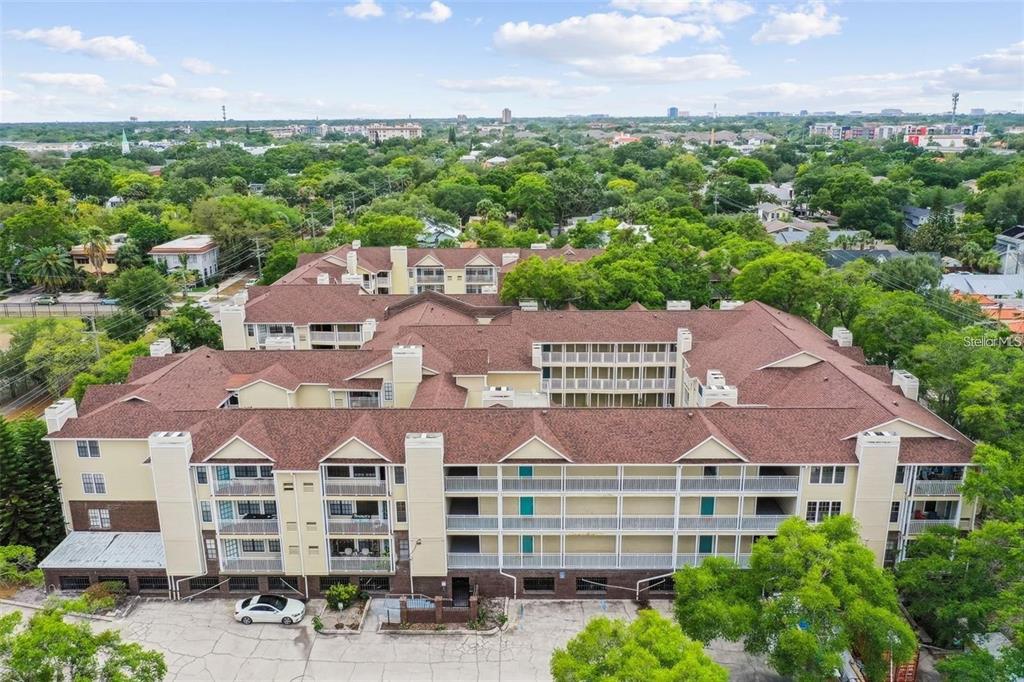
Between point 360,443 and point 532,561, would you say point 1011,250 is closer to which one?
point 532,561

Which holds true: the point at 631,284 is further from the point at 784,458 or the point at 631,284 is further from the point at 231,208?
the point at 231,208

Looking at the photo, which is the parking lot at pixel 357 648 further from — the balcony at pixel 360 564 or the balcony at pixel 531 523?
the balcony at pixel 531 523

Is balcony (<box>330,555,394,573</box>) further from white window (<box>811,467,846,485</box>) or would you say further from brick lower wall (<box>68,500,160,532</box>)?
white window (<box>811,467,846,485</box>)


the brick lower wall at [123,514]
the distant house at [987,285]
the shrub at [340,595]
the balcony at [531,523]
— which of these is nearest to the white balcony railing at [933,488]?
the balcony at [531,523]

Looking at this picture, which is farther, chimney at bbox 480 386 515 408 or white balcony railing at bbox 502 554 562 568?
chimney at bbox 480 386 515 408

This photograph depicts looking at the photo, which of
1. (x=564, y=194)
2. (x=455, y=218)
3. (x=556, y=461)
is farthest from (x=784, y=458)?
(x=564, y=194)

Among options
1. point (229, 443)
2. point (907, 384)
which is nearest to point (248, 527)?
point (229, 443)

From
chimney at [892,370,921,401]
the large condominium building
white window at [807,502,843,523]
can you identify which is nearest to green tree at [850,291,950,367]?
chimney at [892,370,921,401]
